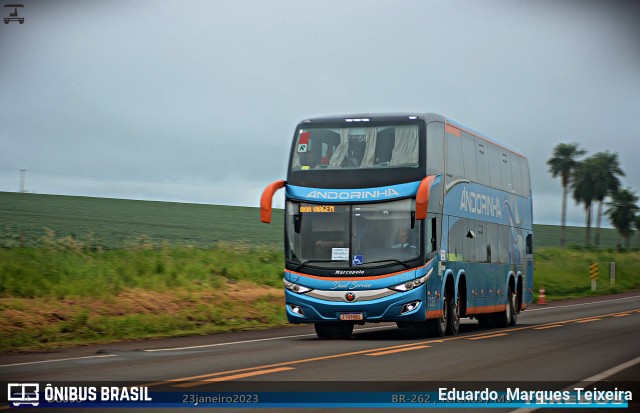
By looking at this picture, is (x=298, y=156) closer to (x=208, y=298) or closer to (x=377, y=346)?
(x=377, y=346)

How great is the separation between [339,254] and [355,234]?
19.7 inches

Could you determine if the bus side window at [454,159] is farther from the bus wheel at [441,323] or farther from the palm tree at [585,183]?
the palm tree at [585,183]

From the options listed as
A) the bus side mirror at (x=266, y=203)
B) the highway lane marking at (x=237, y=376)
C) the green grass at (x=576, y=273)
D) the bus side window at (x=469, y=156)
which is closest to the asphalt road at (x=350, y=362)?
the highway lane marking at (x=237, y=376)

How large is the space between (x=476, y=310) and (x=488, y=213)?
2.63 metres

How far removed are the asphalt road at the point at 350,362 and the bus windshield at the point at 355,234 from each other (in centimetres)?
164

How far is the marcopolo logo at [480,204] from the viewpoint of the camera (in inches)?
962

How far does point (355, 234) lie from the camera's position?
21484 millimetres

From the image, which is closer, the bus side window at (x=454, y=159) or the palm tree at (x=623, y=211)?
the bus side window at (x=454, y=159)

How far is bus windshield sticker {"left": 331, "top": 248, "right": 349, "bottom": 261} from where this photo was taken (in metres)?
21.4

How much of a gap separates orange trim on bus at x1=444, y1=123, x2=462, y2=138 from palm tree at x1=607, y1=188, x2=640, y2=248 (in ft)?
337

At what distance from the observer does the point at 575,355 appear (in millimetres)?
17578

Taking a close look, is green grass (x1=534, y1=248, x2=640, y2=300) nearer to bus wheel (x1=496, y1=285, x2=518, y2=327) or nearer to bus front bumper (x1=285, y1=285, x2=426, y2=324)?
bus wheel (x1=496, y1=285, x2=518, y2=327)

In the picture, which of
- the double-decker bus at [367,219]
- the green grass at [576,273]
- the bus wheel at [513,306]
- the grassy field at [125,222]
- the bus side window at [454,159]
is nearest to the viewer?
the double-decker bus at [367,219]

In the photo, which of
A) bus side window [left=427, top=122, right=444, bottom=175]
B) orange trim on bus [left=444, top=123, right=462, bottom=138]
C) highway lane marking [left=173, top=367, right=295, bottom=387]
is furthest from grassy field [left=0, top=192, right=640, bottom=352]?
orange trim on bus [left=444, top=123, right=462, bottom=138]
